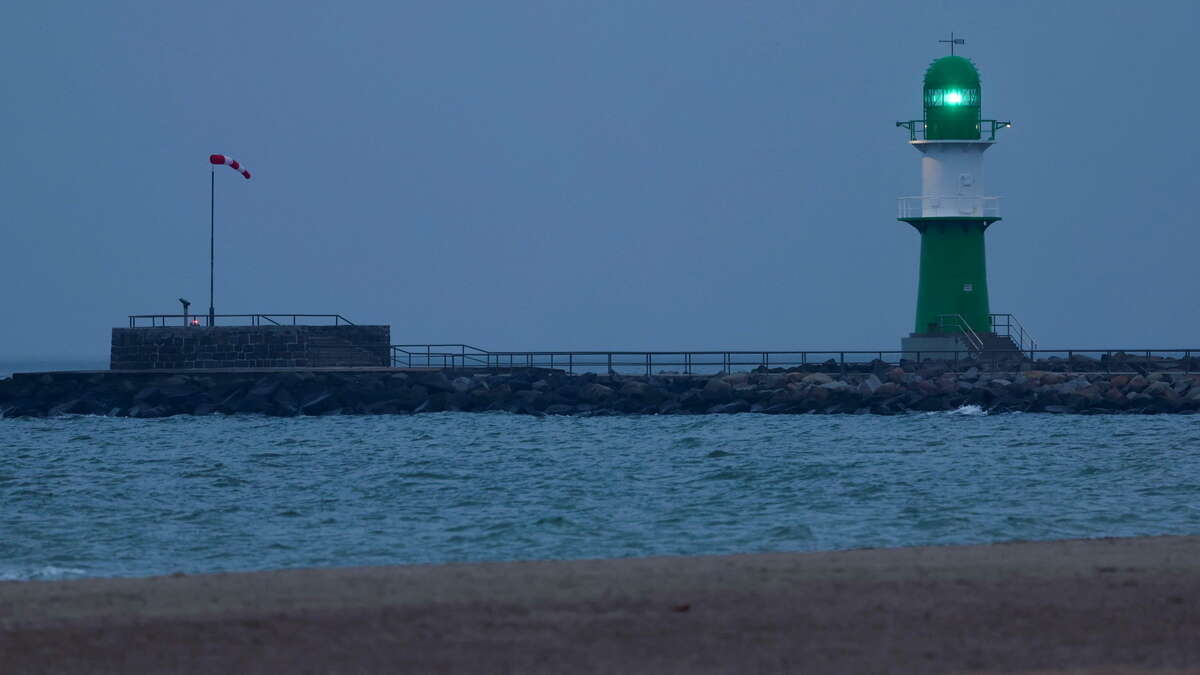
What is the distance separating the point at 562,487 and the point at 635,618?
45.3ft

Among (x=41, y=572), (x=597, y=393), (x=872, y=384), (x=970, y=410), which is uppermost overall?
(x=872, y=384)

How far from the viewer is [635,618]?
7285 mm

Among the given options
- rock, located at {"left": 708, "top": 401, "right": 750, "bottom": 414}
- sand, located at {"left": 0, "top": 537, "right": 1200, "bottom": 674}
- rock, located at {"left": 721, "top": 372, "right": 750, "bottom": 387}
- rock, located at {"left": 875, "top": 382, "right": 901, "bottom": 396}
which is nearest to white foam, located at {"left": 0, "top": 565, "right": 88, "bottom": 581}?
sand, located at {"left": 0, "top": 537, "right": 1200, "bottom": 674}

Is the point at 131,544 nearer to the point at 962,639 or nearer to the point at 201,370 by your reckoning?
the point at 962,639

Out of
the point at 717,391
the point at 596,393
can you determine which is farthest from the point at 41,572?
the point at 717,391

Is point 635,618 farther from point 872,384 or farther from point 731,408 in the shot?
point 872,384

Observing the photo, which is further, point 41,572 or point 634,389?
point 634,389

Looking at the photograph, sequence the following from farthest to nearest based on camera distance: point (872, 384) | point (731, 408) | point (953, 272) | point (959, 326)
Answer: point (959, 326), point (953, 272), point (872, 384), point (731, 408)

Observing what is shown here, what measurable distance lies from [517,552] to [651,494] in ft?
18.7

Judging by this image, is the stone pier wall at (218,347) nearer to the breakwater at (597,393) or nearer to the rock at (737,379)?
the breakwater at (597,393)

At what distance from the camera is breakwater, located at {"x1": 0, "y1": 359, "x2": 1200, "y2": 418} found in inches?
1387

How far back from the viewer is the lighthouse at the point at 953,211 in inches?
1524

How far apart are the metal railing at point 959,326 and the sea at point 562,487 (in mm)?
4807

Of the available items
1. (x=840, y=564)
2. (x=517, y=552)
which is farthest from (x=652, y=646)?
(x=517, y=552)
